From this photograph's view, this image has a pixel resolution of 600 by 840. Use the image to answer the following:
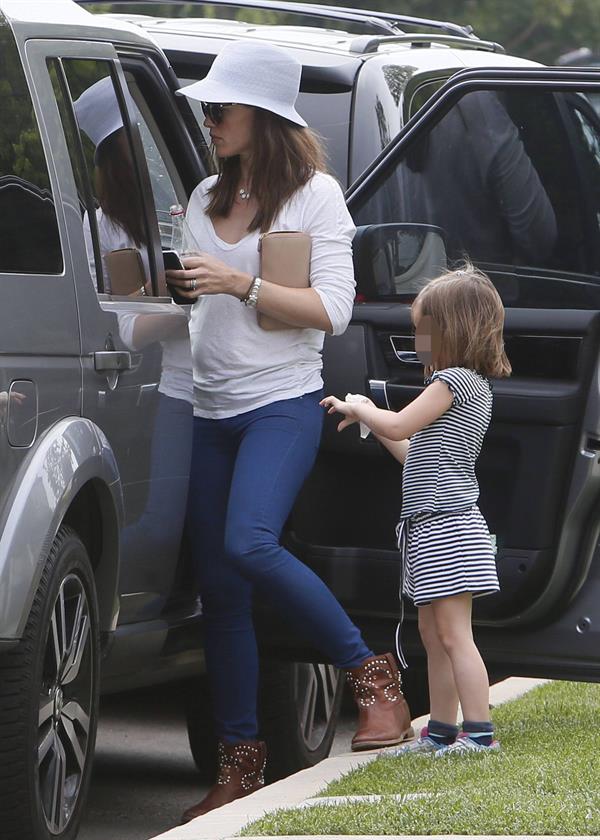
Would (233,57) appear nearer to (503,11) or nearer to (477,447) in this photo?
(477,447)

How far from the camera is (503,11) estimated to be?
40188 millimetres

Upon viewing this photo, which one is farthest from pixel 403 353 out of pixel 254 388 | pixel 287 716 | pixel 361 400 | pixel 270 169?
pixel 287 716

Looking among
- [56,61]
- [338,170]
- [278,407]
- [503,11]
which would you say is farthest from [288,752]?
[503,11]

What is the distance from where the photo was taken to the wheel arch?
142 inches

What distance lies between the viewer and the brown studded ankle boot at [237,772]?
15.5ft

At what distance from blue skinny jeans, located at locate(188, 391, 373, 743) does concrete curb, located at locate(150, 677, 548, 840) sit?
25 centimetres

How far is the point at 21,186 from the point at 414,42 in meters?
3.13

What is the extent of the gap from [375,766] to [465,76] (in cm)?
187

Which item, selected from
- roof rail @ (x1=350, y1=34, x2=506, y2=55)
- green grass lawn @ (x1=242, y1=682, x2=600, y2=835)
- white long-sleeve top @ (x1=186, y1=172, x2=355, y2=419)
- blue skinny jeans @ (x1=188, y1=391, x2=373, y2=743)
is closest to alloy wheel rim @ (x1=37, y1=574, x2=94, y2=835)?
green grass lawn @ (x1=242, y1=682, x2=600, y2=835)

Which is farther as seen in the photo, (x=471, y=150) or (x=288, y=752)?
(x=288, y=752)

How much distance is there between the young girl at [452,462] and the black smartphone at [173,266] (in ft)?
1.56

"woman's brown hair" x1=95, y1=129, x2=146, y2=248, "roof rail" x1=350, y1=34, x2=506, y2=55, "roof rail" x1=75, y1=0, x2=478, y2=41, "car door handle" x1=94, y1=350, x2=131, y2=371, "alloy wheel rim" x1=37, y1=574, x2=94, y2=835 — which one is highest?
"roof rail" x1=75, y1=0, x2=478, y2=41

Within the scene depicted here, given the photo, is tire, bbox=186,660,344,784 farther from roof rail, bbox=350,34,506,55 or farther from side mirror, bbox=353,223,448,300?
roof rail, bbox=350,34,506,55

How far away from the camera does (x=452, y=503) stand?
4621mm
